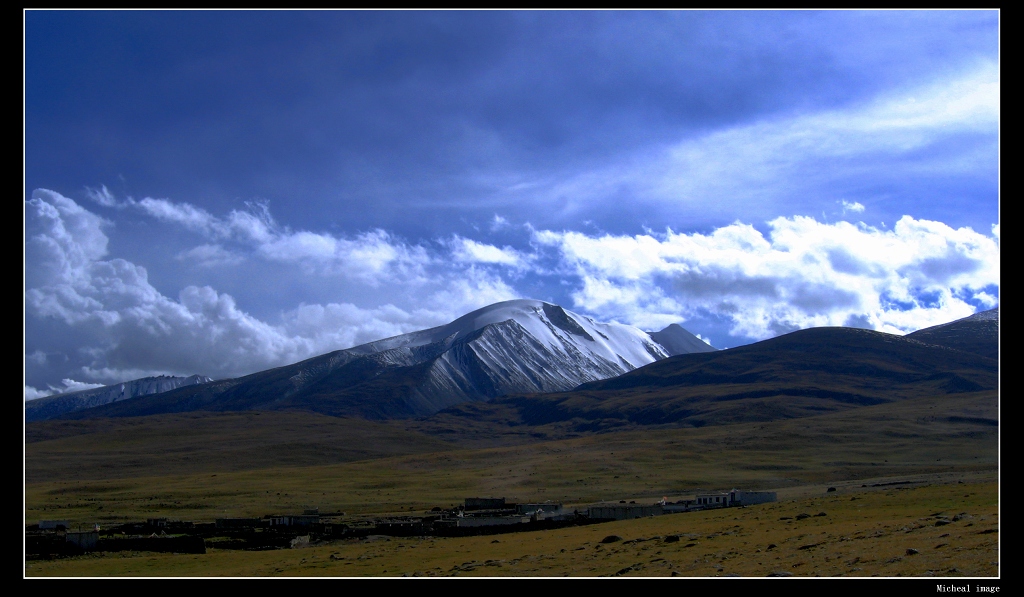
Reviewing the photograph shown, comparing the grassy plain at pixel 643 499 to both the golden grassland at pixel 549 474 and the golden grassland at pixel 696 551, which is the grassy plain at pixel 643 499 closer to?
the golden grassland at pixel 696 551

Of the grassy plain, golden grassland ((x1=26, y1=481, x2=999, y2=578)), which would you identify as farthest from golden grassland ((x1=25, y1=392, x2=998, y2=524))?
golden grassland ((x1=26, y1=481, x2=999, y2=578))

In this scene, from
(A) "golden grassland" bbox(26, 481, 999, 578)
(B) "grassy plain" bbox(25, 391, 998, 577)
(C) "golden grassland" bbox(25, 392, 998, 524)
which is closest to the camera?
(A) "golden grassland" bbox(26, 481, 999, 578)

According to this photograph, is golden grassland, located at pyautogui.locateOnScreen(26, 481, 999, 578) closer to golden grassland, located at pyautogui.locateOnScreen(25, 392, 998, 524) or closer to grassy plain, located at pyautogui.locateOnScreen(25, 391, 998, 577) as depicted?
grassy plain, located at pyautogui.locateOnScreen(25, 391, 998, 577)

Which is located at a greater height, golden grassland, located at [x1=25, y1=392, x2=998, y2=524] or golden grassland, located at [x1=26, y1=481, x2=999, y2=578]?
golden grassland, located at [x1=26, y1=481, x2=999, y2=578]

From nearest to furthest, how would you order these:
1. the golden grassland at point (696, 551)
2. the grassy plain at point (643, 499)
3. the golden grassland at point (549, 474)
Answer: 1. the golden grassland at point (696, 551)
2. the grassy plain at point (643, 499)
3. the golden grassland at point (549, 474)

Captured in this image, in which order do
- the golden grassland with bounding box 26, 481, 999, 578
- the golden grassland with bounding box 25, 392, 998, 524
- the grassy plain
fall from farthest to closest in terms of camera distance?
the golden grassland with bounding box 25, 392, 998, 524 < the grassy plain < the golden grassland with bounding box 26, 481, 999, 578

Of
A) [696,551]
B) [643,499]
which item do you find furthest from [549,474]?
[696,551]

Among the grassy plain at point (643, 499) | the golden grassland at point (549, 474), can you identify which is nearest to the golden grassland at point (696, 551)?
the grassy plain at point (643, 499)

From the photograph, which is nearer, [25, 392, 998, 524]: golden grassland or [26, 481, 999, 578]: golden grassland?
[26, 481, 999, 578]: golden grassland
